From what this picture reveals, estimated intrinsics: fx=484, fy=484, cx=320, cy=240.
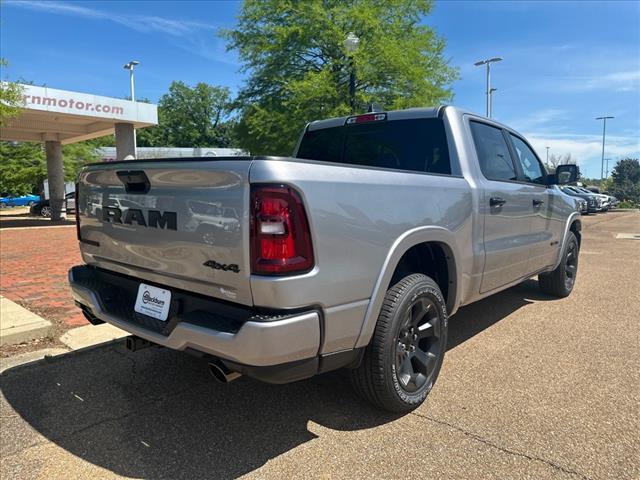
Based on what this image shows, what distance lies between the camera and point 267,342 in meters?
2.16

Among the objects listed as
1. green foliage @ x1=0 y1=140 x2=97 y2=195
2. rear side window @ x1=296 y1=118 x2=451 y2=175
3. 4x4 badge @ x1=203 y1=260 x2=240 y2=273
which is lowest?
4x4 badge @ x1=203 y1=260 x2=240 y2=273

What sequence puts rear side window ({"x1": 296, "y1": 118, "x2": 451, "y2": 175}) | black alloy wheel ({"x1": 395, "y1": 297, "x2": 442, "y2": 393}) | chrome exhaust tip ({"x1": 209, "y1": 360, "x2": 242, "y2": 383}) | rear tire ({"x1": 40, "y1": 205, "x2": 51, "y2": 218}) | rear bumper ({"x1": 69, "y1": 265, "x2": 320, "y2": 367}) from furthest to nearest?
rear tire ({"x1": 40, "y1": 205, "x2": 51, "y2": 218}), rear side window ({"x1": 296, "y1": 118, "x2": 451, "y2": 175}), black alloy wheel ({"x1": 395, "y1": 297, "x2": 442, "y2": 393}), chrome exhaust tip ({"x1": 209, "y1": 360, "x2": 242, "y2": 383}), rear bumper ({"x1": 69, "y1": 265, "x2": 320, "y2": 367})

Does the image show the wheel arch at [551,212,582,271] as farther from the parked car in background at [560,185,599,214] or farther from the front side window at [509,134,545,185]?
the parked car in background at [560,185,599,214]

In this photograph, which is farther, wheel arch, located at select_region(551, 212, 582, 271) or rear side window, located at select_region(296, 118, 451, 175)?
wheel arch, located at select_region(551, 212, 582, 271)

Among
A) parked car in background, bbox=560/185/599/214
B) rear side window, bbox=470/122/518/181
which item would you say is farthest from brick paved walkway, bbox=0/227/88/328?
parked car in background, bbox=560/185/599/214

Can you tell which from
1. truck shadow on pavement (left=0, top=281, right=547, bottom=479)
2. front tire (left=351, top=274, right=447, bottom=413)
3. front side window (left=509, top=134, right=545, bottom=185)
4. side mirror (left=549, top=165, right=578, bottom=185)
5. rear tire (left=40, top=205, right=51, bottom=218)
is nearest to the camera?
truck shadow on pavement (left=0, top=281, right=547, bottom=479)

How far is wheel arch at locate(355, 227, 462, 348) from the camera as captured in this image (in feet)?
8.62

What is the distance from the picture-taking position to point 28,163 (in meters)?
28.0

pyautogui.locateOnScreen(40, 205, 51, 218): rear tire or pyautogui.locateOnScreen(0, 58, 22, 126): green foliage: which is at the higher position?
pyautogui.locateOnScreen(0, 58, 22, 126): green foliage

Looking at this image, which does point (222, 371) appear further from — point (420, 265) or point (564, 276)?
point (564, 276)

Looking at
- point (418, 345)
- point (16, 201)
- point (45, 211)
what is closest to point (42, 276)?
point (418, 345)

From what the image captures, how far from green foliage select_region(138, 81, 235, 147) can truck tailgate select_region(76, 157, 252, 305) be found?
8172 cm

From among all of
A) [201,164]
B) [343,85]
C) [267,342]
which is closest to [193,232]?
[201,164]

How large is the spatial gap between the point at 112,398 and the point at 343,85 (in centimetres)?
1467
